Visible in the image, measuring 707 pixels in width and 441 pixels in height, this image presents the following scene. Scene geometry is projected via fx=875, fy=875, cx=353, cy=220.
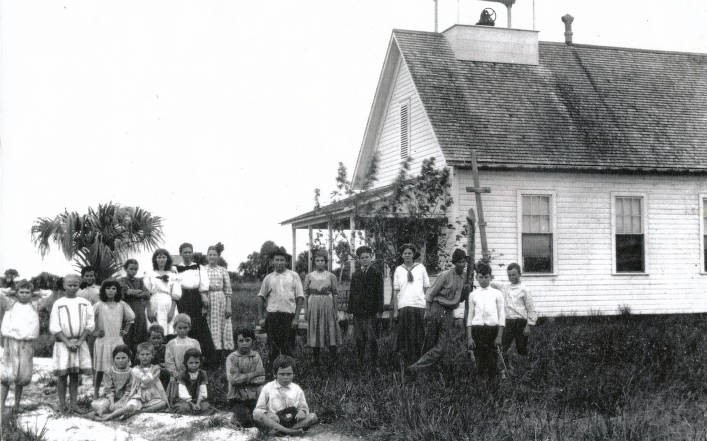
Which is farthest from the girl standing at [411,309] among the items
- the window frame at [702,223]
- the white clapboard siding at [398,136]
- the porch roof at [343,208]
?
the window frame at [702,223]

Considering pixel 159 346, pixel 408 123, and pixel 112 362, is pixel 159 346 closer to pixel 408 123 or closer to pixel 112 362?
pixel 112 362

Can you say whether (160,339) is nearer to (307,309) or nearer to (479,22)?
(307,309)

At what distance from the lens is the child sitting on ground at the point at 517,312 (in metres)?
10.6

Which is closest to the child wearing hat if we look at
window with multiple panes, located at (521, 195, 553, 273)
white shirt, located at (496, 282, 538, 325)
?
white shirt, located at (496, 282, 538, 325)

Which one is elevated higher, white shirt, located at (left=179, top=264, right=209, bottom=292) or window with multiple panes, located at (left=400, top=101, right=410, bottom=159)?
window with multiple panes, located at (left=400, top=101, right=410, bottom=159)

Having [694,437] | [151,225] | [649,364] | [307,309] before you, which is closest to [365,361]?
[307,309]

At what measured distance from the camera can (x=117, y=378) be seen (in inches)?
362

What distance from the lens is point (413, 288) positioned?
1075 cm

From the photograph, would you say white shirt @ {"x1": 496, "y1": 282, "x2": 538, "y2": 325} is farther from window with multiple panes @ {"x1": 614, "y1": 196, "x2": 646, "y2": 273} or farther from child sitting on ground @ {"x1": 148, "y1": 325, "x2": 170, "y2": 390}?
window with multiple panes @ {"x1": 614, "y1": 196, "x2": 646, "y2": 273}

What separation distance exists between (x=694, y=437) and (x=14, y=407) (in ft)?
21.8

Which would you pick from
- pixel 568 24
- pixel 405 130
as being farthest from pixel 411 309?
pixel 568 24

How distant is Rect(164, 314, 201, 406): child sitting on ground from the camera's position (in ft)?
30.7

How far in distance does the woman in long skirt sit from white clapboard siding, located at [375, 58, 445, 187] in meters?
7.18

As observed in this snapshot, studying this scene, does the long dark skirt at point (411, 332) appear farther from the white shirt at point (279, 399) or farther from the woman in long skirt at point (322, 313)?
the white shirt at point (279, 399)
